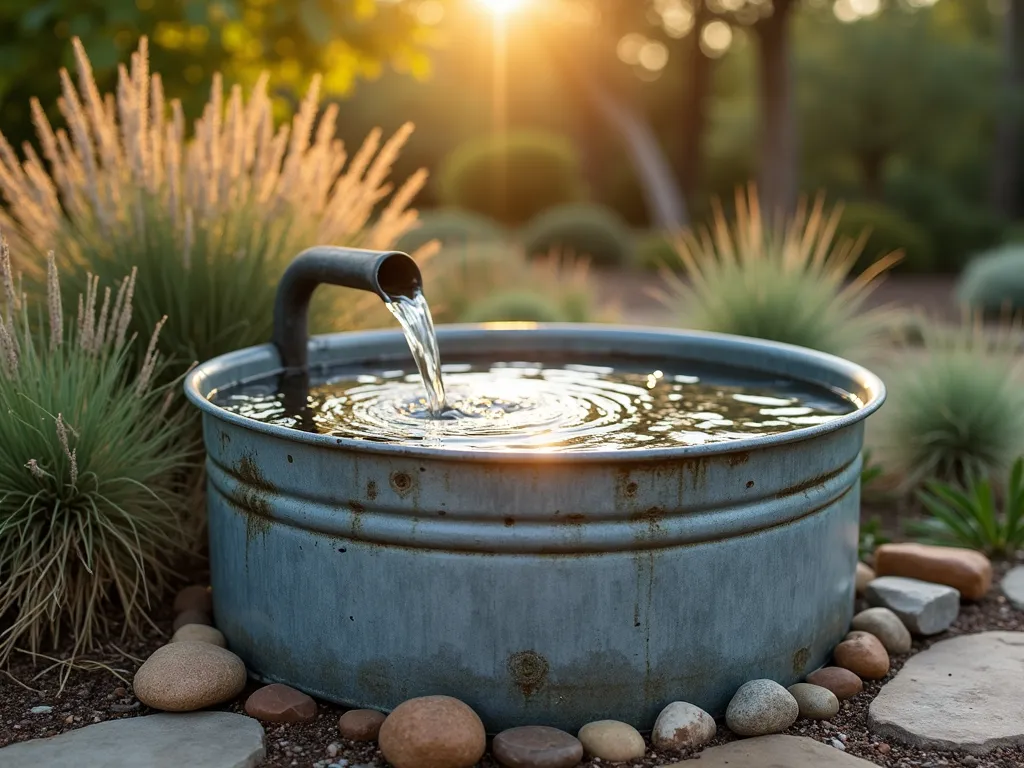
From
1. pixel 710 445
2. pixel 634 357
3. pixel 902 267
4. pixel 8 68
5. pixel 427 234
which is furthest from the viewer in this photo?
pixel 902 267

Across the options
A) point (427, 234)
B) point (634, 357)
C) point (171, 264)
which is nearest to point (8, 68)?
point (171, 264)

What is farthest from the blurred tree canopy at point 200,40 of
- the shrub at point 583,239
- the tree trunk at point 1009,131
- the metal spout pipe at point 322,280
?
the tree trunk at point 1009,131

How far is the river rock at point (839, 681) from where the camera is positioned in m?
2.70

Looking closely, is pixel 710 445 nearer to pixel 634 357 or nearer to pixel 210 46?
pixel 634 357

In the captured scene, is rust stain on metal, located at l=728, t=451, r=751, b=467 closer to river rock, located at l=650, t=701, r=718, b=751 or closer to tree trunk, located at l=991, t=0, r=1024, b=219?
river rock, located at l=650, t=701, r=718, b=751

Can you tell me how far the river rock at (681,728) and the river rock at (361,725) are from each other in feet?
1.96

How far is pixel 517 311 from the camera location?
21.0 feet

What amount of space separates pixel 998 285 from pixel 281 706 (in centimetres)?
823

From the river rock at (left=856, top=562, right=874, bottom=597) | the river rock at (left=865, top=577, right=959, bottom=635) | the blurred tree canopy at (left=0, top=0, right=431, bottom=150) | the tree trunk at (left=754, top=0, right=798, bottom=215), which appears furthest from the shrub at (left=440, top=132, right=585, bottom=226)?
the river rock at (left=865, top=577, right=959, bottom=635)

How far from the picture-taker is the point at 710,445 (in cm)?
225

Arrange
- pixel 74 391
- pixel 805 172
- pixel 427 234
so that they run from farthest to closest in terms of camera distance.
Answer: pixel 805 172 → pixel 427 234 → pixel 74 391

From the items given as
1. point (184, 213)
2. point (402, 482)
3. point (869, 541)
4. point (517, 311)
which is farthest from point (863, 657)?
point (517, 311)

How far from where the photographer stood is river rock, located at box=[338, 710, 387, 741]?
8.01ft

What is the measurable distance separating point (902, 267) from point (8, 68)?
10894mm
